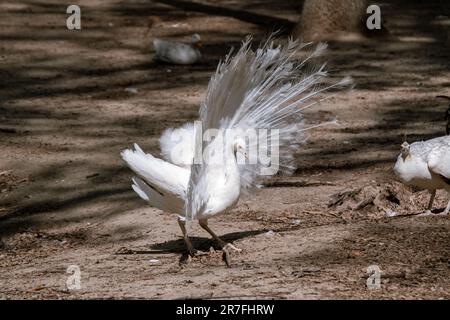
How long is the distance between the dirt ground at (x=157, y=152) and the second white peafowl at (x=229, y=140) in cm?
50

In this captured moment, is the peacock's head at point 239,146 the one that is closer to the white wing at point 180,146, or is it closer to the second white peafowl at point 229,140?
the second white peafowl at point 229,140

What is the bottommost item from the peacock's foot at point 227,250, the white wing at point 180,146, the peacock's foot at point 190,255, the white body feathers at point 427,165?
the peacock's foot at point 190,255

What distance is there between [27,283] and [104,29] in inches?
417

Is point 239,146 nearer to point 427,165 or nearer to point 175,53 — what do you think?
point 427,165

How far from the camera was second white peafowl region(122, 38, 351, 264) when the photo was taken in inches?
260

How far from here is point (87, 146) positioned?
11.5 m

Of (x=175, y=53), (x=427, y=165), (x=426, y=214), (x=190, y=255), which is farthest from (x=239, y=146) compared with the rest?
(x=175, y=53)

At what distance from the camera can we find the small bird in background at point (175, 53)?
14938mm

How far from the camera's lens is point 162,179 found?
6789 mm

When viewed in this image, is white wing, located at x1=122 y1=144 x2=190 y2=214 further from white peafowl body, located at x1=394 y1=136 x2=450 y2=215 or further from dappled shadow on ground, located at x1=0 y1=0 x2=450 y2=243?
dappled shadow on ground, located at x1=0 y1=0 x2=450 y2=243

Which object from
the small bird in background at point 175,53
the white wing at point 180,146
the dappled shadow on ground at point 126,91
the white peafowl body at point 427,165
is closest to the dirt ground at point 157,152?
the dappled shadow on ground at point 126,91

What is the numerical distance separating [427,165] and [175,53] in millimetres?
7974

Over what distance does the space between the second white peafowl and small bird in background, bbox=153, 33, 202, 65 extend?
7750 millimetres

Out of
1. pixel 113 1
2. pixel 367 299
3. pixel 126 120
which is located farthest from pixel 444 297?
pixel 113 1
